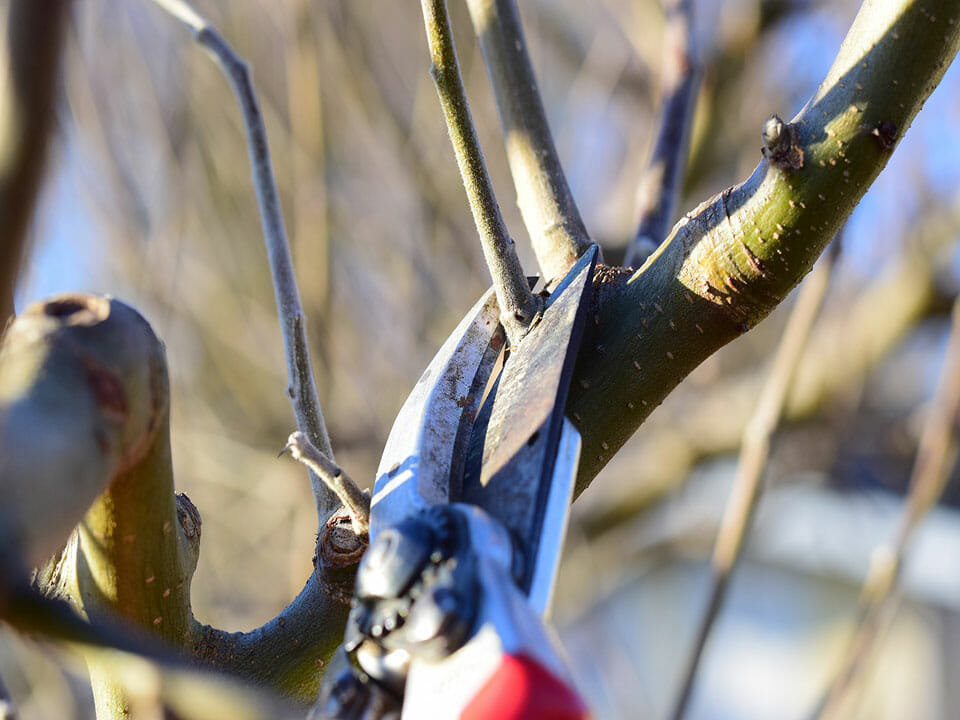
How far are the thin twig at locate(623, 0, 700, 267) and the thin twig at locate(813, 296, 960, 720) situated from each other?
0.50 metres

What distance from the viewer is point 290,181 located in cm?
256

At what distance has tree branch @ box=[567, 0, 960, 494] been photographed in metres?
0.52

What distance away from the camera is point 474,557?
1.41ft

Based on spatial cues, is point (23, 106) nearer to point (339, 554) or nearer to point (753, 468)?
point (339, 554)

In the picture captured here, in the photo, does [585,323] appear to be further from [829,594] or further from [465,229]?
[829,594]

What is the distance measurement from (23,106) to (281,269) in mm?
461

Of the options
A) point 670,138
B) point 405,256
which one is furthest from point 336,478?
point 405,256

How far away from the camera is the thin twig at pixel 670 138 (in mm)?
889

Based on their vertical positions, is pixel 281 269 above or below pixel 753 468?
above

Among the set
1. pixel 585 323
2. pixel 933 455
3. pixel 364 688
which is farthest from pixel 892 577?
pixel 364 688

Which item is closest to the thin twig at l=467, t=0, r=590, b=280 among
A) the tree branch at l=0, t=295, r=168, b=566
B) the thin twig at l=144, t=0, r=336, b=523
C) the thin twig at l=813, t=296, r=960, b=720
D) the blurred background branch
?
the thin twig at l=144, t=0, r=336, b=523

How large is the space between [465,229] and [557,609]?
146 centimetres

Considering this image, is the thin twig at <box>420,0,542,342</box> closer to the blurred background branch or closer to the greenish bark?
the greenish bark

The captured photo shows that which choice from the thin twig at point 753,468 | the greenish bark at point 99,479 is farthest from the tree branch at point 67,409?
the thin twig at point 753,468
